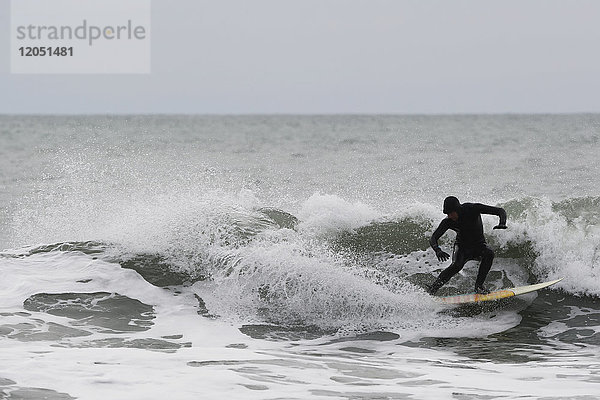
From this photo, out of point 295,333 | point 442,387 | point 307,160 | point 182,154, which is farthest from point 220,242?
point 182,154

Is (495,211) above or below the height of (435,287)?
above

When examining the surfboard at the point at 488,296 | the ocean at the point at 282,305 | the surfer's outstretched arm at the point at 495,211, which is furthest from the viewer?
the surfboard at the point at 488,296

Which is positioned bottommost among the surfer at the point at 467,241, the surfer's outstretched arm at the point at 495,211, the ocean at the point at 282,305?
the ocean at the point at 282,305

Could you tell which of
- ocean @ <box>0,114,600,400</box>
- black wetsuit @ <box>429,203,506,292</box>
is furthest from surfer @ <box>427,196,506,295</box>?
ocean @ <box>0,114,600,400</box>

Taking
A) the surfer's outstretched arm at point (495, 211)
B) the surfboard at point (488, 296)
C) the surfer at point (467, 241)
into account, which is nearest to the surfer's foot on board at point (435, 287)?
the surfer at point (467, 241)

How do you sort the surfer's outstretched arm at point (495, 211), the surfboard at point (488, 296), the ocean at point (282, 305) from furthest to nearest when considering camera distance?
the surfboard at point (488, 296), the surfer's outstretched arm at point (495, 211), the ocean at point (282, 305)

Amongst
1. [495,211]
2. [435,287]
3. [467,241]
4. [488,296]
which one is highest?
[495,211]

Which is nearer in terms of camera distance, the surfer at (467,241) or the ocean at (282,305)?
the ocean at (282,305)

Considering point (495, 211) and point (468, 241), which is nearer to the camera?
point (495, 211)

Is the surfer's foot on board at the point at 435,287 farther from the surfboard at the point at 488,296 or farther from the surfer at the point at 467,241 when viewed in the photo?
the surfboard at the point at 488,296

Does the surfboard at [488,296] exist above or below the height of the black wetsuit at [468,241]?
below

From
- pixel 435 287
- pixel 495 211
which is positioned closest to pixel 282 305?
pixel 435 287

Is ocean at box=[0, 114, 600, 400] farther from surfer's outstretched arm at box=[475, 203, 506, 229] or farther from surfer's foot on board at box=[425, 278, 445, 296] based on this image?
surfer's outstretched arm at box=[475, 203, 506, 229]

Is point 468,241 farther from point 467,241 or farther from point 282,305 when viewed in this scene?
point 282,305
